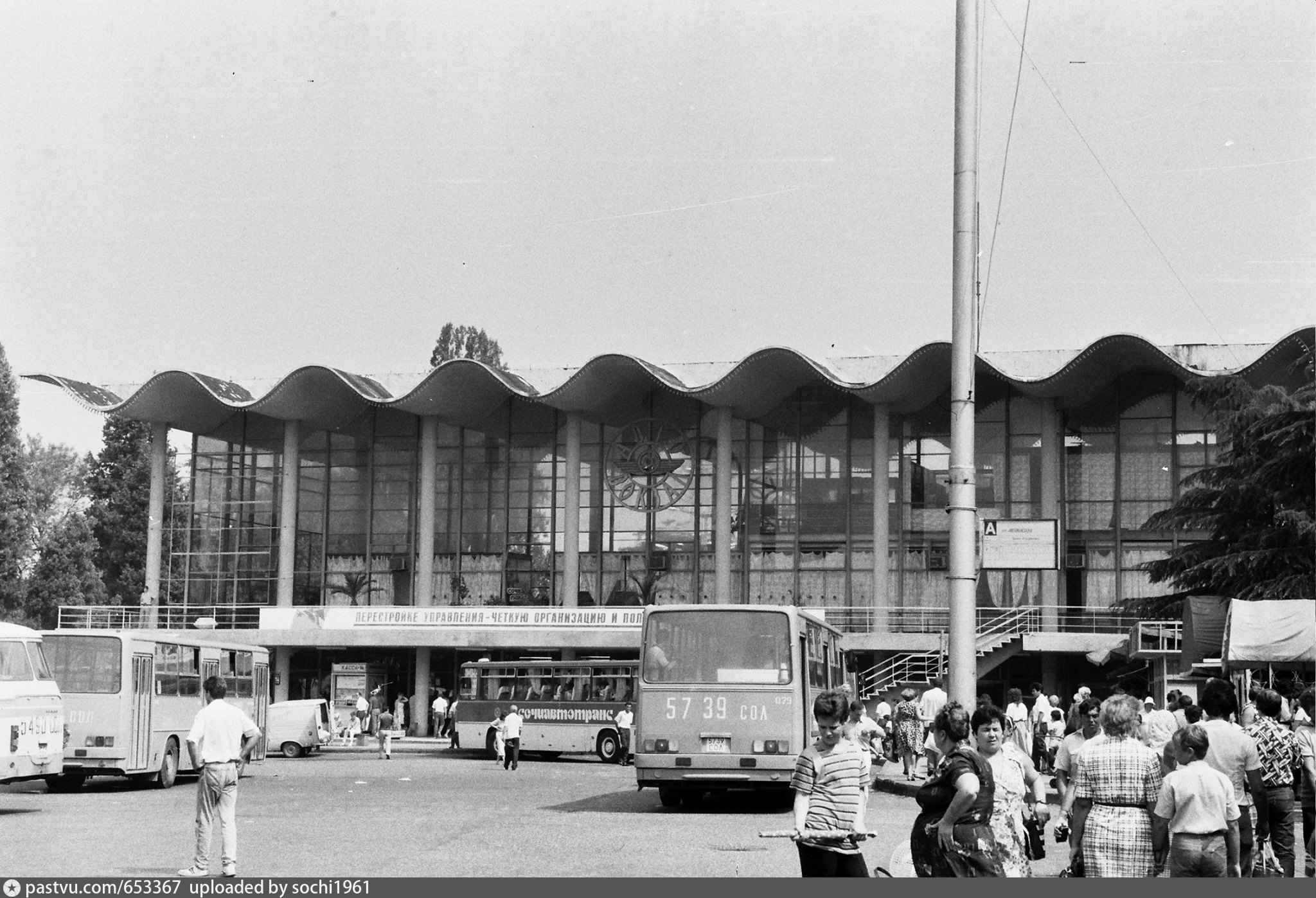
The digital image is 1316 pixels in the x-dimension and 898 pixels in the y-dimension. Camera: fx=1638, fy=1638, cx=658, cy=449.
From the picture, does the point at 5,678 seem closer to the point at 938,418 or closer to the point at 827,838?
the point at 827,838

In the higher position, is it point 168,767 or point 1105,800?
point 1105,800

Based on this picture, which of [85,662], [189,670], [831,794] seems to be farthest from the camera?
[189,670]

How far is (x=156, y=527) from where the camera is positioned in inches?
2170

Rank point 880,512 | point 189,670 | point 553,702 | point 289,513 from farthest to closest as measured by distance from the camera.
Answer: point 289,513, point 880,512, point 553,702, point 189,670

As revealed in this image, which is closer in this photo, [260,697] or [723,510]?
[260,697]

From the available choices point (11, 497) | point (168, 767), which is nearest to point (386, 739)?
point (11, 497)

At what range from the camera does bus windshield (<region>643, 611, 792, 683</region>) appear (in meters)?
19.7

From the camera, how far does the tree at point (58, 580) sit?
5944 centimetres

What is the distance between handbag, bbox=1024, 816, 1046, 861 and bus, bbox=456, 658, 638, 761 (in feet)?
86.3

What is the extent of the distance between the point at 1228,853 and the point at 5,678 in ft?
47.8

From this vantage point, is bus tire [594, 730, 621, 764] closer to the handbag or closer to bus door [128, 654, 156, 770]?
bus door [128, 654, 156, 770]

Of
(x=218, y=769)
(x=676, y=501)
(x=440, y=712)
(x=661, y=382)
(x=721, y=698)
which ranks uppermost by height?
(x=661, y=382)

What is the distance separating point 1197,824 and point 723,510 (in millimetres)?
42407

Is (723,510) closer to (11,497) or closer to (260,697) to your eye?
(11,497)
